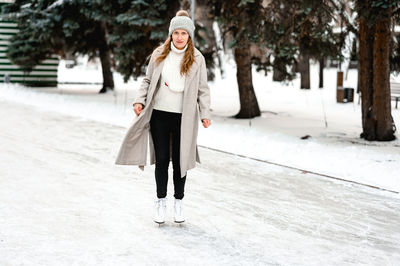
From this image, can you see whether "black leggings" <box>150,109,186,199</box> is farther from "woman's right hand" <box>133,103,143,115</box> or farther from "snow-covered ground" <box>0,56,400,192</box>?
"snow-covered ground" <box>0,56,400,192</box>

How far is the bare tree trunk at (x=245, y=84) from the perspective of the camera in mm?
17016

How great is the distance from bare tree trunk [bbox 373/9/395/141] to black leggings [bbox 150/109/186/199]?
295 inches

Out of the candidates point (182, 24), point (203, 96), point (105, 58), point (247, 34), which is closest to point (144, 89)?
point (203, 96)

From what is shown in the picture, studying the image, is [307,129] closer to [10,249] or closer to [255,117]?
[255,117]

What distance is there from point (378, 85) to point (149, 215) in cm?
746

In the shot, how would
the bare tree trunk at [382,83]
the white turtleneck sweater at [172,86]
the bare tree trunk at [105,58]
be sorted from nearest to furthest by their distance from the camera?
the white turtleneck sweater at [172,86], the bare tree trunk at [382,83], the bare tree trunk at [105,58]

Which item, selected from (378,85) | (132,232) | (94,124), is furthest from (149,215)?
(94,124)

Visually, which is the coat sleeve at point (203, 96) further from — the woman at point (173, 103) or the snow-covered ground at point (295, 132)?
the snow-covered ground at point (295, 132)

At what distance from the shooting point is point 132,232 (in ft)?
18.2

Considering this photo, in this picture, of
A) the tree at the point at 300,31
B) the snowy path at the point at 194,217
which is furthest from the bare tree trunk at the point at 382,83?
the snowy path at the point at 194,217

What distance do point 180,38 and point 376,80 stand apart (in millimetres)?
7630

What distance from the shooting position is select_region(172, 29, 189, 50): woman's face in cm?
546

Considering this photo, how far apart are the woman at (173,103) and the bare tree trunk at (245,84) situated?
1142 cm

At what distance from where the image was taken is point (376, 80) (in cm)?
1200
